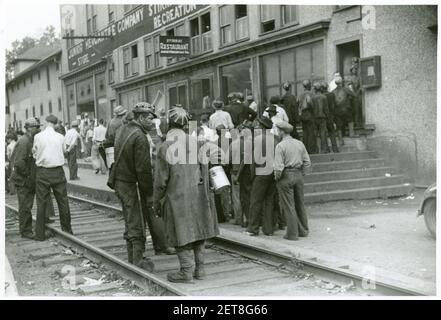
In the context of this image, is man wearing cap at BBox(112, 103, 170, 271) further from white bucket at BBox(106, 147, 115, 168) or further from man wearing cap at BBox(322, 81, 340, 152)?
man wearing cap at BBox(322, 81, 340, 152)

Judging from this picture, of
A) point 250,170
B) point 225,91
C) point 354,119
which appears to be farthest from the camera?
point 225,91

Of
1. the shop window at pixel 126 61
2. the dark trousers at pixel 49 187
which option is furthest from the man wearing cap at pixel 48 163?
the shop window at pixel 126 61

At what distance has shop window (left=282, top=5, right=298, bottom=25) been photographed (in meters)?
17.8

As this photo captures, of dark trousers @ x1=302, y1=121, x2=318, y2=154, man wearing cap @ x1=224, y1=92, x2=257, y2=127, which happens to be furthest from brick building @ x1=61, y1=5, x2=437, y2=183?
man wearing cap @ x1=224, y1=92, x2=257, y2=127

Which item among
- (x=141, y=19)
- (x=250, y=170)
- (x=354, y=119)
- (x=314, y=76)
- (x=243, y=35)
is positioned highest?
(x=141, y=19)

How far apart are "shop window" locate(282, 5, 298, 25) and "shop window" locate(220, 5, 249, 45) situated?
2264mm

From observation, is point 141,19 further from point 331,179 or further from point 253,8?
point 331,179

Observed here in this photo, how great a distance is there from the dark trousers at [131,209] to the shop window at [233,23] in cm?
1447

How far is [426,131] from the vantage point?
41.5 feet

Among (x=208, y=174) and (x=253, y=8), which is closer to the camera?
(x=208, y=174)

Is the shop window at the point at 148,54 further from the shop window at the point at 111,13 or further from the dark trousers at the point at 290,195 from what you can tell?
the dark trousers at the point at 290,195

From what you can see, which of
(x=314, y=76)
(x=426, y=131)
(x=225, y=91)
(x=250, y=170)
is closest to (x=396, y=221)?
(x=250, y=170)

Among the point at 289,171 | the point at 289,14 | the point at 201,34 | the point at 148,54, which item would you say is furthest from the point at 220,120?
the point at 148,54
